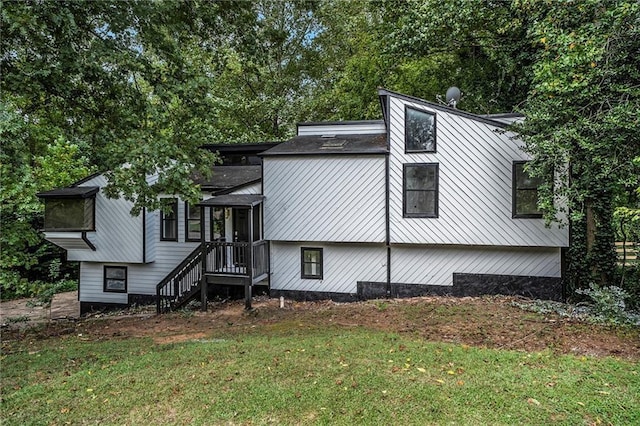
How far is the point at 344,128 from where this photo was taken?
12.6 m

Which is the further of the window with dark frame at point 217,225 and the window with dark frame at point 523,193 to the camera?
the window with dark frame at point 217,225

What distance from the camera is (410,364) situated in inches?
209

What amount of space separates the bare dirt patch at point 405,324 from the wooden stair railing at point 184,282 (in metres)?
0.66

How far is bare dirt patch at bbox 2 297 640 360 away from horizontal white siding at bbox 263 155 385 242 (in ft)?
6.69

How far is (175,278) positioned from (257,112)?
37.0 ft

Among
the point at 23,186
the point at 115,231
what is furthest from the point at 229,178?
the point at 23,186

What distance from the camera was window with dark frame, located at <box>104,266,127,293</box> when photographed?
13789 mm

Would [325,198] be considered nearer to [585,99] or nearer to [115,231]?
[585,99]

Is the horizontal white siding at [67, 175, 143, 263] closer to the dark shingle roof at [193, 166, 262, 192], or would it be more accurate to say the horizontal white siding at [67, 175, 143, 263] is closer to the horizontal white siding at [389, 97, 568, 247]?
the dark shingle roof at [193, 166, 262, 192]

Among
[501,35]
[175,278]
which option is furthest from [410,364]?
[501,35]

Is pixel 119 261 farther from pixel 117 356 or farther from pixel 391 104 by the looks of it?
pixel 391 104

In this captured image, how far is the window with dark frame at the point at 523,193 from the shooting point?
30.8 feet

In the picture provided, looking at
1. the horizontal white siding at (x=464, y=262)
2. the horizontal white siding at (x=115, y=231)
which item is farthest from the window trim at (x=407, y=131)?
the horizontal white siding at (x=115, y=231)

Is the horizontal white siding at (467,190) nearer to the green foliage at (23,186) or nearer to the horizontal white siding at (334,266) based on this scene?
the horizontal white siding at (334,266)
